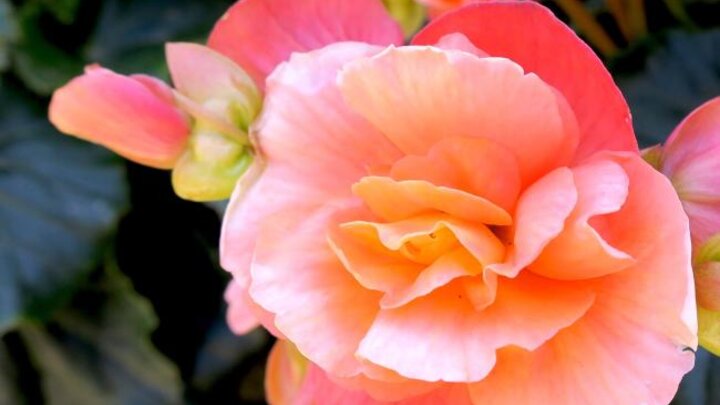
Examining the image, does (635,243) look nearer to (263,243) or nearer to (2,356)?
(263,243)

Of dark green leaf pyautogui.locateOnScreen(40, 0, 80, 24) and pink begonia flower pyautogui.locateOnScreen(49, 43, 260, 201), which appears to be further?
dark green leaf pyautogui.locateOnScreen(40, 0, 80, 24)

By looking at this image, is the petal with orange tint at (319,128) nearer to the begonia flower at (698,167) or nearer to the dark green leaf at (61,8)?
the begonia flower at (698,167)

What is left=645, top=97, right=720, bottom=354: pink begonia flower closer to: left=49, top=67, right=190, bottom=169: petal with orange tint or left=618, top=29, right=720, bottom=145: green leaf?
left=49, top=67, right=190, bottom=169: petal with orange tint

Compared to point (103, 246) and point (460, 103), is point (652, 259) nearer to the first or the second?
point (460, 103)

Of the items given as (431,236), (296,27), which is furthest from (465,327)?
A: (296,27)

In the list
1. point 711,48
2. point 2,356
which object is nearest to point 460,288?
point 711,48

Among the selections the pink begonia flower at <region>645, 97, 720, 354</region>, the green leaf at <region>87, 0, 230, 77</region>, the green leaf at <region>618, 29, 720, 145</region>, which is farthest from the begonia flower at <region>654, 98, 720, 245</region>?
the green leaf at <region>87, 0, 230, 77</region>

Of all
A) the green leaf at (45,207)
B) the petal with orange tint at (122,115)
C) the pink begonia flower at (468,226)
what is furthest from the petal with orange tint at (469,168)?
the green leaf at (45,207)
